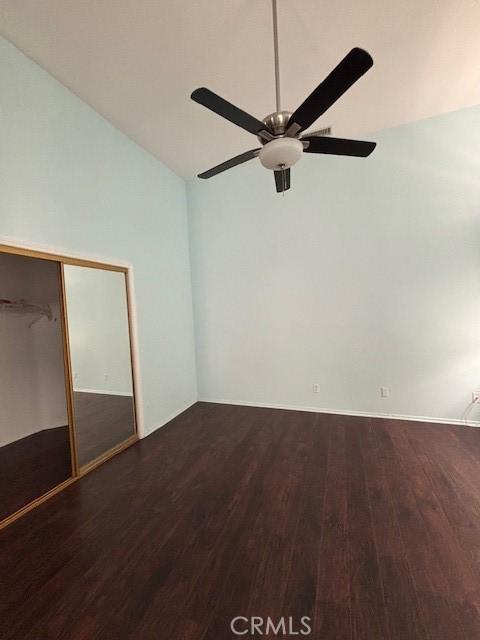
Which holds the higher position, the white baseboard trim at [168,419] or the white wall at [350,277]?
the white wall at [350,277]

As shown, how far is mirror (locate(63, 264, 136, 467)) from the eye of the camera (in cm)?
269

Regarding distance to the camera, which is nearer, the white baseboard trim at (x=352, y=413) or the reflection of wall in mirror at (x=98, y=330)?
the reflection of wall in mirror at (x=98, y=330)

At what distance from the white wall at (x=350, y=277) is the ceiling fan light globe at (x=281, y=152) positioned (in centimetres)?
221

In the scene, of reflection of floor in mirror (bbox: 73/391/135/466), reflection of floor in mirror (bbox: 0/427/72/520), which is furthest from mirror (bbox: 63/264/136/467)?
reflection of floor in mirror (bbox: 0/427/72/520)

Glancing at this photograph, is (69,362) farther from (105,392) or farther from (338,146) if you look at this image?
(338,146)

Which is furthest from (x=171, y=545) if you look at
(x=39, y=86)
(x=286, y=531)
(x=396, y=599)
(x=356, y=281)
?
(x=39, y=86)

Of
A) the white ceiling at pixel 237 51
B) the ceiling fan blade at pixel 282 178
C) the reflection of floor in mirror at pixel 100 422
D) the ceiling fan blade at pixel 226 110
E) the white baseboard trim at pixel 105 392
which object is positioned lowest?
the reflection of floor in mirror at pixel 100 422

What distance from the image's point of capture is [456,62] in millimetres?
2541

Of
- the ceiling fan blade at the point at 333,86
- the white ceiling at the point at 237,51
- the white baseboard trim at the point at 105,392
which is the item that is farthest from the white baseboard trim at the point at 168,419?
the white ceiling at the point at 237,51

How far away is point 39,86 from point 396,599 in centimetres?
416

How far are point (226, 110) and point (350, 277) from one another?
2.68 m

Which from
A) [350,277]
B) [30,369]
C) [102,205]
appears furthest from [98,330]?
[350,277]

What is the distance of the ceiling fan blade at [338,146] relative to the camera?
70.4 inches

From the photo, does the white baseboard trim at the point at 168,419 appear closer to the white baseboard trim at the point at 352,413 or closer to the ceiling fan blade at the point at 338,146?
the white baseboard trim at the point at 352,413
